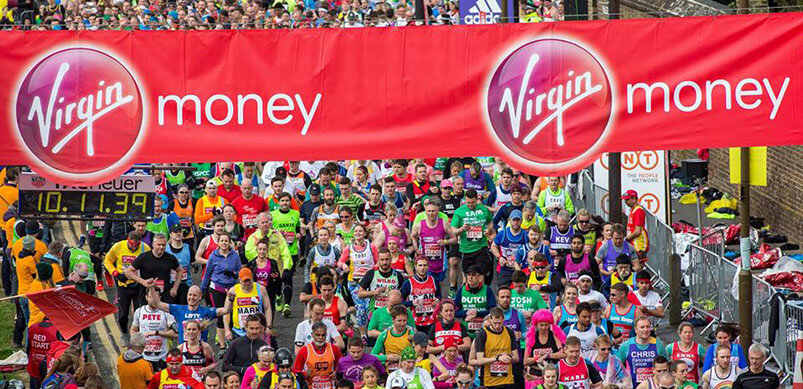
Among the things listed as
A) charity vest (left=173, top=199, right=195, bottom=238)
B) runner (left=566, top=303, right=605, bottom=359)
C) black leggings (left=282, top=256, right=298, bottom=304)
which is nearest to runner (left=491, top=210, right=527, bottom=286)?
black leggings (left=282, top=256, right=298, bottom=304)

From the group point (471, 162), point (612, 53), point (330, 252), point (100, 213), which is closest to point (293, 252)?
point (330, 252)

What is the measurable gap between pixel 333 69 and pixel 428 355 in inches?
233

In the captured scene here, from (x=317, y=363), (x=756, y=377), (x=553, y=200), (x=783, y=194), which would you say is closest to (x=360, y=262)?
(x=317, y=363)

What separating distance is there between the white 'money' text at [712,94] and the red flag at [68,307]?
6303 mm

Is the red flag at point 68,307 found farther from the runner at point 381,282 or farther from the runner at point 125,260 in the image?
the runner at point 125,260

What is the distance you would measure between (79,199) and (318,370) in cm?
473

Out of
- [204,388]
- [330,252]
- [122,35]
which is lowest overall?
[204,388]

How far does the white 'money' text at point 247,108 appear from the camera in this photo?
1316 cm

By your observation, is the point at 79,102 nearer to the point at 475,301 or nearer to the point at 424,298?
the point at 424,298

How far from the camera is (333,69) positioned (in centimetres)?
1312

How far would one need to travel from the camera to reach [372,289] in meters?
20.0

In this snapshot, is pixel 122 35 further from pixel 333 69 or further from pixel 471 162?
pixel 471 162

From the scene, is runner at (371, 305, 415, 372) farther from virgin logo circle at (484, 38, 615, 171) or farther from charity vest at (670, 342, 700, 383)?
A: virgin logo circle at (484, 38, 615, 171)

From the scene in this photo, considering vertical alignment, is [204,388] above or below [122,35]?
below
